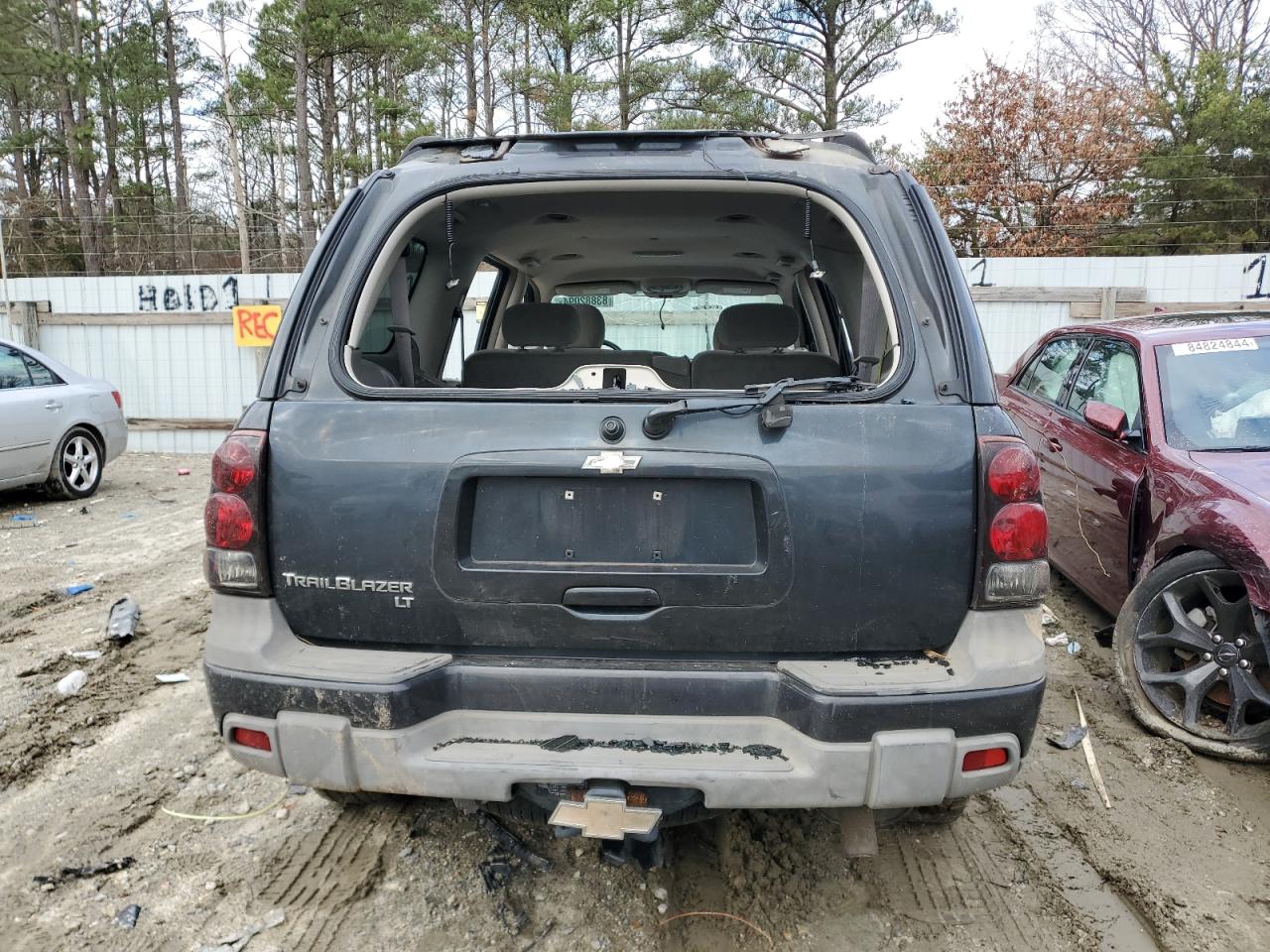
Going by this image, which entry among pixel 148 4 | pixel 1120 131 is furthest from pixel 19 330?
pixel 1120 131

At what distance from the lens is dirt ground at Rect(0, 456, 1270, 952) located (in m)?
2.36

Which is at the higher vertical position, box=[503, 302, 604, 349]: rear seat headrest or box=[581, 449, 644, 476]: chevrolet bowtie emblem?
box=[503, 302, 604, 349]: rear seat headrest

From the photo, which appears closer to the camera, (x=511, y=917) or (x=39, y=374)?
(x=511, y=917)

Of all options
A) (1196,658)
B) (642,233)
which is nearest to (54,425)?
(642,233)

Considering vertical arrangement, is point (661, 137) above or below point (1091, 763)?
above

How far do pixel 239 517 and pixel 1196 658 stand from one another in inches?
149

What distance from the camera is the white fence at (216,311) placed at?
37.0ft

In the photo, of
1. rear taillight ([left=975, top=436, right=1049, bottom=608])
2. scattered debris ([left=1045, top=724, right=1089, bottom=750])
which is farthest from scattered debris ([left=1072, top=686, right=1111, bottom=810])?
rear taillight ([left=975, top=436, right=1049, bottom=608])

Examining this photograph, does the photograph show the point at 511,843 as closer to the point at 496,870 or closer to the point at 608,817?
the point at 496,870

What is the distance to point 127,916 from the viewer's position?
240cm

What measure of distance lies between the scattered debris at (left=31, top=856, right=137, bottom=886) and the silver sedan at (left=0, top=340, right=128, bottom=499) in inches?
246

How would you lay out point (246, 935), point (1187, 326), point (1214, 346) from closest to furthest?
point (246, 935)
point (1214, 346)
point (1187, 326)

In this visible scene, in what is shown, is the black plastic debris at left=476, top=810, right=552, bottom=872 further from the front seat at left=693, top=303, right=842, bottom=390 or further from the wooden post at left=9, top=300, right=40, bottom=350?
the wooden post at left=9, top=300, right=40, bottom=350

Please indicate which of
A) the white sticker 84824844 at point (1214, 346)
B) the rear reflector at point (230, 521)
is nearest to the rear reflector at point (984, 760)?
the rear reflector at point (230, 521)
